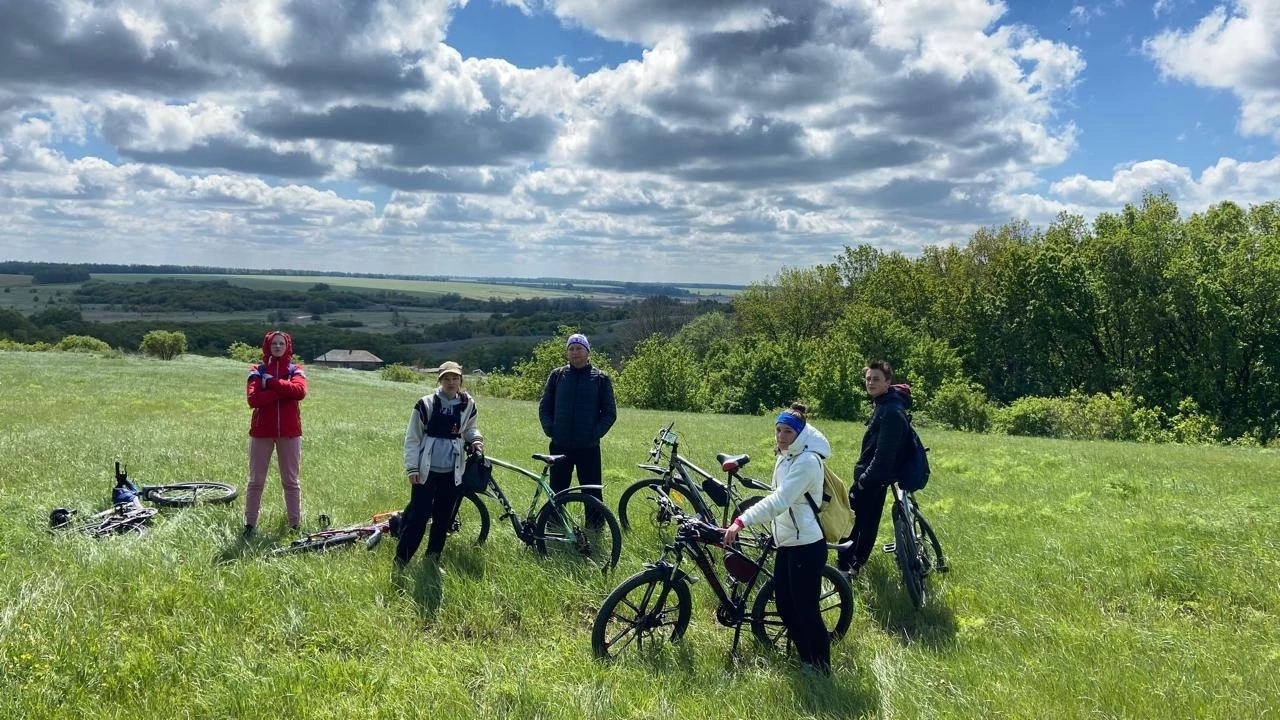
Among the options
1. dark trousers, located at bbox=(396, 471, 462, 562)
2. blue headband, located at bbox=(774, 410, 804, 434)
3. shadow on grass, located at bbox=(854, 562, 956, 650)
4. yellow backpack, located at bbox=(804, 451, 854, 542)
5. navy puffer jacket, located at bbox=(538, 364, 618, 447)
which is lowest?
shadow on grass, located at bbox=(854, 562, 956, 650)

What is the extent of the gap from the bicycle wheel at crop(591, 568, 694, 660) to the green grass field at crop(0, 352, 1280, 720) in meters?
0.17

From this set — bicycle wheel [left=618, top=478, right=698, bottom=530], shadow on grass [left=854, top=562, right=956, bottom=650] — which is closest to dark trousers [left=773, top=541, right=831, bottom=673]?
shadow on grass [left=854, top=562, right=956, bottom=650]

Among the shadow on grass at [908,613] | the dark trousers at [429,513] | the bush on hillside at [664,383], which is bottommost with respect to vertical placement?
the bush on hillside at [664,383]

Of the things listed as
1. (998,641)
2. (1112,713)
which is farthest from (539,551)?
(1112,713)

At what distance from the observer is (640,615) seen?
5.32 metres

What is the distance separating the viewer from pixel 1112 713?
14.5ft

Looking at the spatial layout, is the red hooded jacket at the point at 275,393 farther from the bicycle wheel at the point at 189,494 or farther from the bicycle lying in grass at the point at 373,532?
the bicycle wheel at the point at 189,494

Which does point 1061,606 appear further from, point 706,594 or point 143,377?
point 143,377

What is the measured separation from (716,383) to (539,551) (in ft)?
169

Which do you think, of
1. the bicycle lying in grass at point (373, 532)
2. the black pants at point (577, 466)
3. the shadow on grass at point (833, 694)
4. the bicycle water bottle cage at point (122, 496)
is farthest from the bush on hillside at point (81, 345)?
the shadow on grass at point (833, 694)

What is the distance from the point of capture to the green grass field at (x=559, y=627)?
452 centimetres

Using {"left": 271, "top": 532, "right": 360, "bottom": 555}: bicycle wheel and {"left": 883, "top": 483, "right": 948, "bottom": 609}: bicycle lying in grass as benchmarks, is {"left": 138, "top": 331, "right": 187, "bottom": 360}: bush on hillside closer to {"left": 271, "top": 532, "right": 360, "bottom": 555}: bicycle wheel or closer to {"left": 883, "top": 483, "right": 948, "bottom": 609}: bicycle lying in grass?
{"left": 271, "top": 532, "right": 360, "bottom": 555}: bicycle wheel

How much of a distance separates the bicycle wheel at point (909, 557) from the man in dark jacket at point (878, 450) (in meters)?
0.23

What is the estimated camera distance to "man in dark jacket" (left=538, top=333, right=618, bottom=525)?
7762 millimetres
